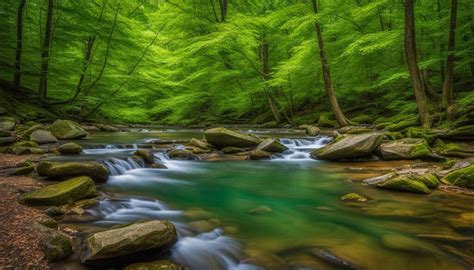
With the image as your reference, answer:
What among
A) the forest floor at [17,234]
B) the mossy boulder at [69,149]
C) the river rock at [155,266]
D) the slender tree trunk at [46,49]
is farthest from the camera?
the slender tree trunk at [46,49]

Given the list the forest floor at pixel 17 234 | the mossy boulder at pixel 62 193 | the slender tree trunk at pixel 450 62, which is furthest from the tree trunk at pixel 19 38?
the slender tree trunk at pixel 450 62

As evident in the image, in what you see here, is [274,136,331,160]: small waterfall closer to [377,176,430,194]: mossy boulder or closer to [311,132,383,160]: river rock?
[311,132,383,160]: river rock

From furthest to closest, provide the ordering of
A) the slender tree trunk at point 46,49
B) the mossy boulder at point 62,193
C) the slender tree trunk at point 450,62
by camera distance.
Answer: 1. the slender tree trunk at point 46,49
2. the slender tree trunk at point 450,62
3. the mossy boulder at point 62,193

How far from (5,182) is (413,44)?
10.4 metres

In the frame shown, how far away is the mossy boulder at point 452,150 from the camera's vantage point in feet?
23.9

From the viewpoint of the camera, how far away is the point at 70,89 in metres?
15.3

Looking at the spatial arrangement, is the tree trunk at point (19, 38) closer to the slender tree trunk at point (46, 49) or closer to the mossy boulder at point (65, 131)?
the slender tree trunk at point (46, 49)

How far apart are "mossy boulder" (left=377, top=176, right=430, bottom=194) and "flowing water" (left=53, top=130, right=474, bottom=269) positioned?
0.54 ft

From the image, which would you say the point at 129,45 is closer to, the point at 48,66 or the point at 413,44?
the point at 48,66

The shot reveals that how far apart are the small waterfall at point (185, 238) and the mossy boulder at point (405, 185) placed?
3.09m

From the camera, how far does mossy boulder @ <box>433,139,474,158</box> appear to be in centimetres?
729

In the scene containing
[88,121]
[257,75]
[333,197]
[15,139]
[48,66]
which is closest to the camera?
[333,197]

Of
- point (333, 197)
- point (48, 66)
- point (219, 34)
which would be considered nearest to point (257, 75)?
point (219, 34)

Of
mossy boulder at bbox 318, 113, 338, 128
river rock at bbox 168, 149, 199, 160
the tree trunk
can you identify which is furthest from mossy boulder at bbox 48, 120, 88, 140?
mossy boulder at bbox 318, 113, 338, 128
